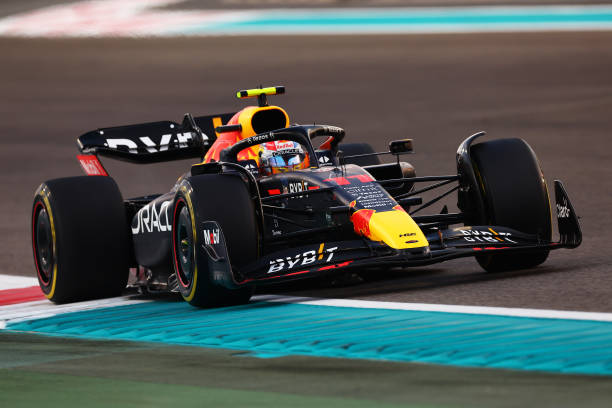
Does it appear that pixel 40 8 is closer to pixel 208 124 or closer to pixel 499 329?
pixel 208 124

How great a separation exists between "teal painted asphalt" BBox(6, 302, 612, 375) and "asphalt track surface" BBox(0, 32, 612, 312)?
68 cm

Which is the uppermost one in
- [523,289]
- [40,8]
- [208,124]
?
[40,8]

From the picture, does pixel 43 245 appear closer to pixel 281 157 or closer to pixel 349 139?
pixel 281 157

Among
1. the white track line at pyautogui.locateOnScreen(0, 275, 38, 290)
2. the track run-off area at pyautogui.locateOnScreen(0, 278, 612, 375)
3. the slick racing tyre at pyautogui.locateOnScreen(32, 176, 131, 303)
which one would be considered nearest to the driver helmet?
the slick racing tyre at pyautogui.locateOnScreen(32, 176, 131, 303)

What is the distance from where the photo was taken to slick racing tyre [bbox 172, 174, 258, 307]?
26.6ft

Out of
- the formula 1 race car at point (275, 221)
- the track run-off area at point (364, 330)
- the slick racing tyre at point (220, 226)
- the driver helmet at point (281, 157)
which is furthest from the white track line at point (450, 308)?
the driver helmet at point (281, 157)

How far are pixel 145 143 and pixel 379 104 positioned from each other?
14.2 meters

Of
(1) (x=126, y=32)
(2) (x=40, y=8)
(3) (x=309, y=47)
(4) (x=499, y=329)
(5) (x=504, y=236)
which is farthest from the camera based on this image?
(2) (x=40, y=8)

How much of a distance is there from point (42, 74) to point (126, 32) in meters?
5.94

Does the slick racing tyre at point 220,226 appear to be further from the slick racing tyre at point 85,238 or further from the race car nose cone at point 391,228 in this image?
the slick racing tyre at point 85,238

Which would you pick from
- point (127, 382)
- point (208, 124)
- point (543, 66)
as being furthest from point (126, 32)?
point (127, 382)

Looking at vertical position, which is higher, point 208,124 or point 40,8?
point 40,8

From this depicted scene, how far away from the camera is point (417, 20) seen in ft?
124

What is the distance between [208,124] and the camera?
36.9 ft
